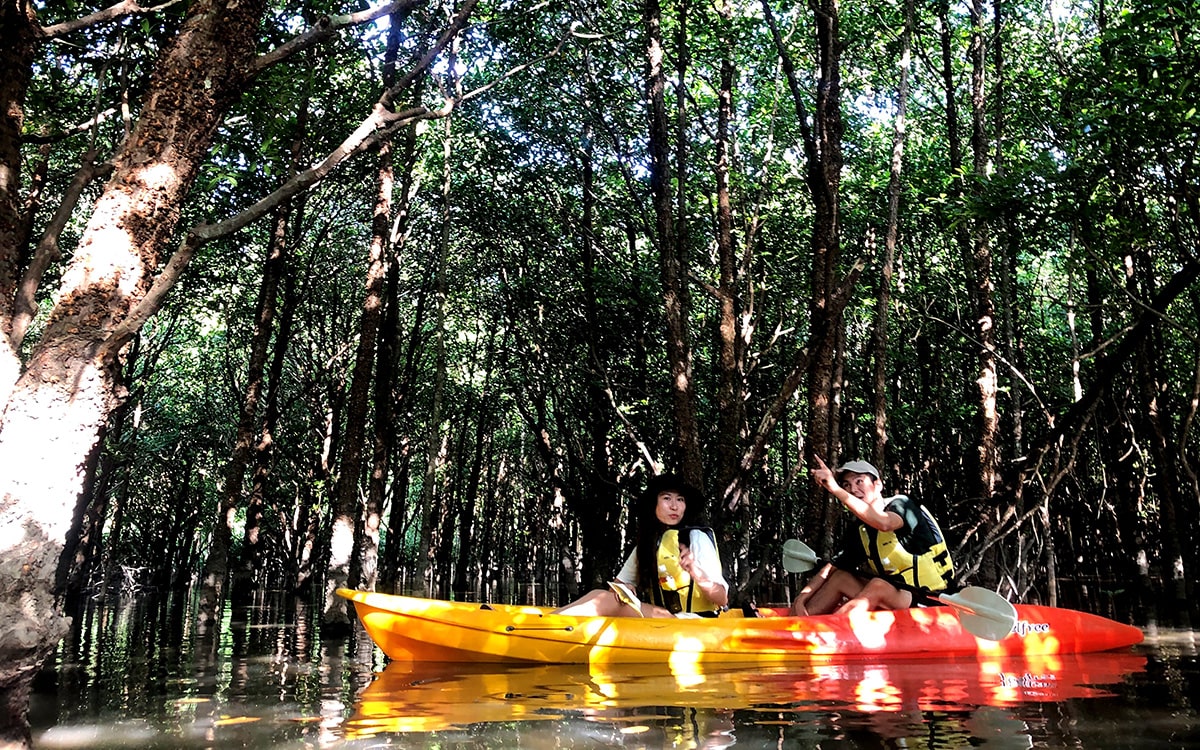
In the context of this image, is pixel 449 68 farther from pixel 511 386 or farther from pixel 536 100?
pixel 511 386

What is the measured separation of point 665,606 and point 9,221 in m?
4.99

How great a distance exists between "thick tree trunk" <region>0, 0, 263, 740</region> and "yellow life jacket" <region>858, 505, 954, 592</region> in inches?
214

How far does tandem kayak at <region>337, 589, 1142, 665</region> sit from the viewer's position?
6.00 meters

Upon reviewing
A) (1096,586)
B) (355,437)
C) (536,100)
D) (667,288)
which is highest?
(536,100)

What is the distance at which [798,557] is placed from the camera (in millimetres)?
7387

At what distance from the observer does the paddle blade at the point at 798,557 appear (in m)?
7.36

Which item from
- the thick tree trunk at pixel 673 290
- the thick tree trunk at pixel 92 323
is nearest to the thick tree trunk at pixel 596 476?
the thick tree trunk at pixel 673 290

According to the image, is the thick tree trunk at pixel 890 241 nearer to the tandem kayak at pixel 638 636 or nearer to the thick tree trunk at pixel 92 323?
the tandem kayak at pixel 638 636

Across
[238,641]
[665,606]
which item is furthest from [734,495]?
[238,641]

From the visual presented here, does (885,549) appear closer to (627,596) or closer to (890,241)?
(627,596)

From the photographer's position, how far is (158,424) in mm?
22672

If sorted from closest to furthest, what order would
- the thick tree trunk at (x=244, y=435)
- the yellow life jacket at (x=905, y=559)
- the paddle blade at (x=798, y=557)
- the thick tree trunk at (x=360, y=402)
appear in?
the yellow life jacket at (x=905, y=559)
the paddle blade at (x=798, y=557)
the thick tree trunk at (x=360, y=402)
the thick tree trunk at (x=244, y=435)

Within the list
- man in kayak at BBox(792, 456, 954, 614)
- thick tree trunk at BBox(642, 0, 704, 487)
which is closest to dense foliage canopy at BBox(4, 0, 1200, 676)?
thick tree trunk at BBox(642, 0, 704, 487)

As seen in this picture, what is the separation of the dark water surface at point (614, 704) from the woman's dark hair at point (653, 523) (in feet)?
3.07
